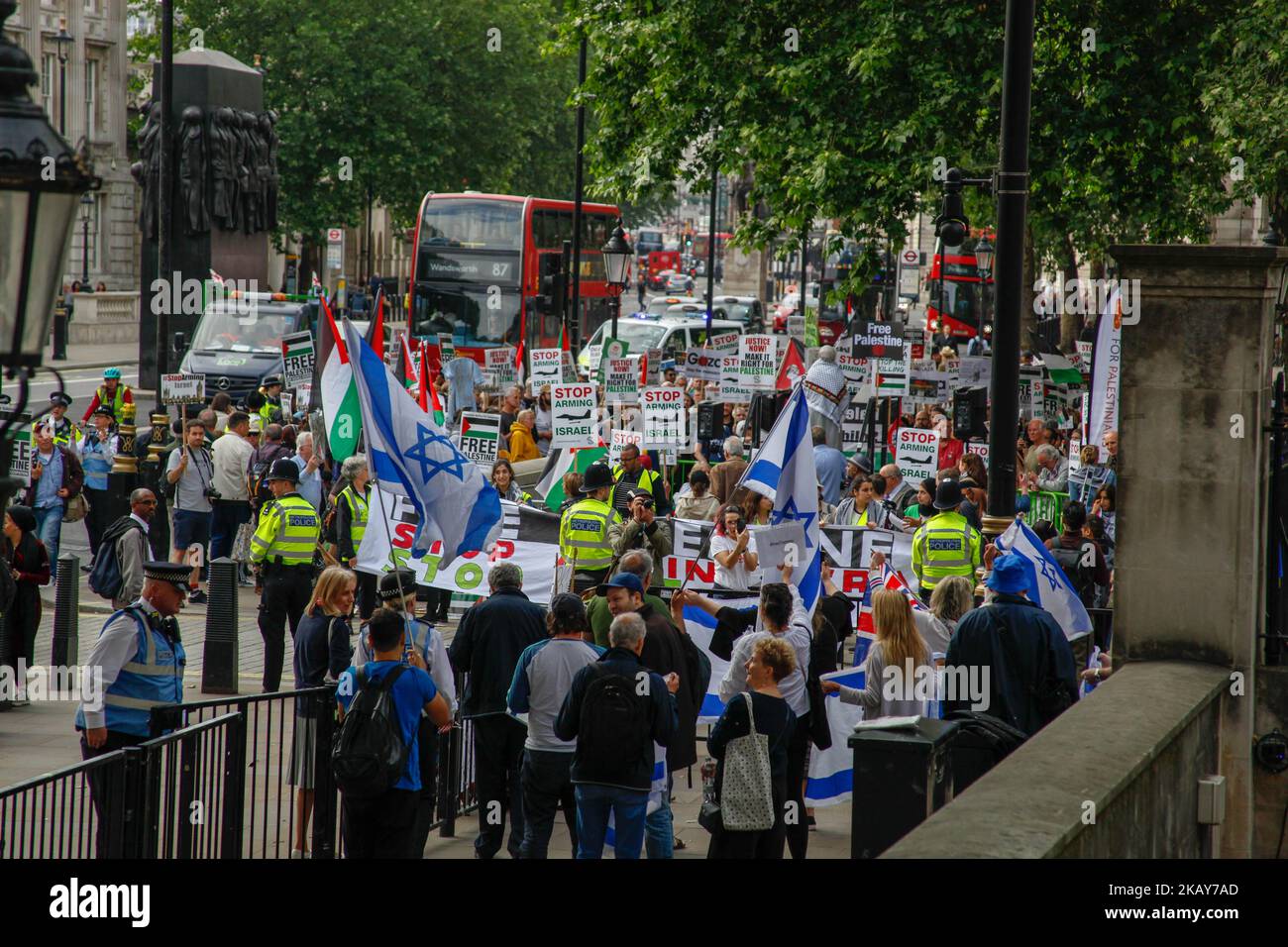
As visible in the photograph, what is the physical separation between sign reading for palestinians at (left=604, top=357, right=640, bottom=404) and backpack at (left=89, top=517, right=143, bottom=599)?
31.2ft

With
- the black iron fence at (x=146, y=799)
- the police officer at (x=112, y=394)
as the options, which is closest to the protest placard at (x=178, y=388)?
the police officer at (x=112, y=394)

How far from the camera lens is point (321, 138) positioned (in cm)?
5381

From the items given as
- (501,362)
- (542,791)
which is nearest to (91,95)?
(501,362)

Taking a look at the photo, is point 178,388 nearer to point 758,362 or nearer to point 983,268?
point 758,362

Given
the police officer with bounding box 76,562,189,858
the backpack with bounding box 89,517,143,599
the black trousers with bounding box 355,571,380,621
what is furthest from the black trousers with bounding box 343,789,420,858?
the black trousers with bounding box 355,571,380,621

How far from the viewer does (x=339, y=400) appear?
12.6 m

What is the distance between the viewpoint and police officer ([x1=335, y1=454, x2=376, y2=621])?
46.1ft

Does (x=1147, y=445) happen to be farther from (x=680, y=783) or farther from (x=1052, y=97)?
(x=1052, y=97)

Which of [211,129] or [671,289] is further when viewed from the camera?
[671,289]

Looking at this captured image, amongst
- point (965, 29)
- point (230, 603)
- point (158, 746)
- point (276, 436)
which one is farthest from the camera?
point (965, 29)

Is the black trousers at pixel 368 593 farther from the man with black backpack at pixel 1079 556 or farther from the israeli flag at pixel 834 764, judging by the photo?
the israeli flag at pixel 834 764

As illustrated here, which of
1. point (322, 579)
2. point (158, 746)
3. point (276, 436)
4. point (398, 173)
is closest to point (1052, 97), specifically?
point (276, 436)

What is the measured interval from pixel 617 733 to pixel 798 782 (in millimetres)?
1314

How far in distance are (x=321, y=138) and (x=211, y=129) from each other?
22.7 metres
